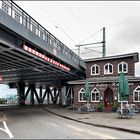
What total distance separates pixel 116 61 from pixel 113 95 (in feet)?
19.3

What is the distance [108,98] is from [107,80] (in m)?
2.45

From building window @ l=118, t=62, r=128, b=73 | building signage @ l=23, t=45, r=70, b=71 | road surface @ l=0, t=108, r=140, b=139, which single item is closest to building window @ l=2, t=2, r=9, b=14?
building signage @ l=23, t=45, r=70, b=71

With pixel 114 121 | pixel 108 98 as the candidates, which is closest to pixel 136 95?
pixel 108 98

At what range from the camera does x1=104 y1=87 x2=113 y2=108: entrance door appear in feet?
114

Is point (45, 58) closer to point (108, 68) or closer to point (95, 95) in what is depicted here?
point (95, 95)

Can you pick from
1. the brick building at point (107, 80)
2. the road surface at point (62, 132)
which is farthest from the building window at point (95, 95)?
the road surface at point (62, 132)

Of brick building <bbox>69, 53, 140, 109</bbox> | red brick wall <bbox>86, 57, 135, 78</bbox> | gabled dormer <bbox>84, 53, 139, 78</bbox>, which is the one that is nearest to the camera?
brick building <bbox>69, 53, 140, 109</bbox>

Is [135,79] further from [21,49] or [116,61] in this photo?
[21,49]

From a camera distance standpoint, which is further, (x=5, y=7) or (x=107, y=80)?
(x=107, y=80)

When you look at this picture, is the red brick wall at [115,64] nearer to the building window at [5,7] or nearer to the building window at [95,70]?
the building window at [95,70]

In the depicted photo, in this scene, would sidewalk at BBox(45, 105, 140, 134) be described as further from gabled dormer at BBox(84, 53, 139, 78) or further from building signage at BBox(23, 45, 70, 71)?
gabled dormer at BBox(84, 53, 139, 78)

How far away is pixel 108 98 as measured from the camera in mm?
35031

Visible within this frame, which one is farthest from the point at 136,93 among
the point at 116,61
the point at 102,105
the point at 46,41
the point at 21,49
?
the point at 21,49

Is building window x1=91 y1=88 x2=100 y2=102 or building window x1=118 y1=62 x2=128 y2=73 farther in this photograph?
building window x1=118 y1=62 x2=128 y2=73
